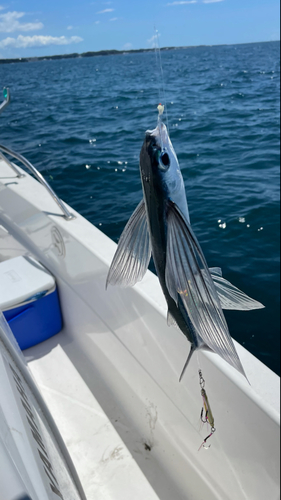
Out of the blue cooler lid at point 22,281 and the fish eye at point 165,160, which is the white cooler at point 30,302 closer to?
the blue cooler lid at point 22,281

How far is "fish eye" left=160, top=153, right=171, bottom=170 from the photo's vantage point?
20.6 inches

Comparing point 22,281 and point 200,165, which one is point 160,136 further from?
point 200,165

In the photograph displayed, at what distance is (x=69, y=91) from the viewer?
16.0 m

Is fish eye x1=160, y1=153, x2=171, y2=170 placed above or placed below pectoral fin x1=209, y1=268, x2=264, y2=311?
above

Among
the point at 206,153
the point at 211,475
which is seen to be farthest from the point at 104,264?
the point at 206,153

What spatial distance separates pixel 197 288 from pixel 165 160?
7.3 inches

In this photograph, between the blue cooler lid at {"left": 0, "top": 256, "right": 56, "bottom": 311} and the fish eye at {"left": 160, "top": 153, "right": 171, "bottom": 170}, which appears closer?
the fish eye at {"left": 160, "top": 153, "right": 171, "bottom": 170}

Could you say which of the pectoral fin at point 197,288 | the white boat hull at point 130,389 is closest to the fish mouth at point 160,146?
the pectoral fin at point 197,288

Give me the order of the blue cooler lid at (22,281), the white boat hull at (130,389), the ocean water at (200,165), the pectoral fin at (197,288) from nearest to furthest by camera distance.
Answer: the pectoral fin at (197,288) < the white boat hull at (130,389) < the blue cooler lid at (22,281) < the ocean water at (200,165)

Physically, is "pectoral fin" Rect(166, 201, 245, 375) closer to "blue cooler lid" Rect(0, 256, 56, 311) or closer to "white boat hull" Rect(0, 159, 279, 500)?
"white boat hull" Rect(0, 159, 279, 500)

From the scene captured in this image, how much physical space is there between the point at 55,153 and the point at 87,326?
5719mm

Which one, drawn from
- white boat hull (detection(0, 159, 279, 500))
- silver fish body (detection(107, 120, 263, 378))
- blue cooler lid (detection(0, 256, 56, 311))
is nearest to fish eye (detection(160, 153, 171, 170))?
silver fish body (detection(107, 120, 263, 378))

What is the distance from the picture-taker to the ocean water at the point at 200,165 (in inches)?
152

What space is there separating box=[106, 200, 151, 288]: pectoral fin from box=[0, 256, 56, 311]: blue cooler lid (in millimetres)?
1347
